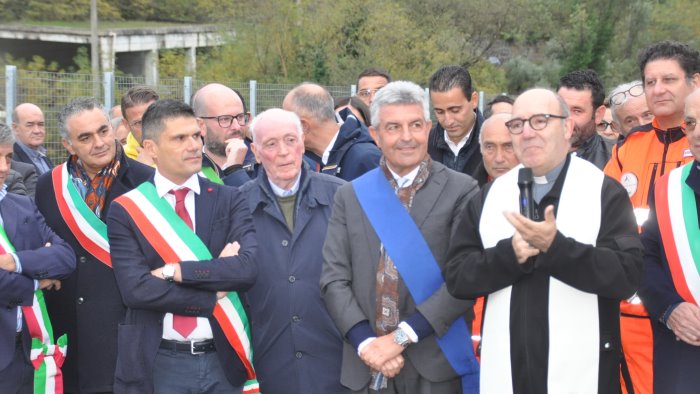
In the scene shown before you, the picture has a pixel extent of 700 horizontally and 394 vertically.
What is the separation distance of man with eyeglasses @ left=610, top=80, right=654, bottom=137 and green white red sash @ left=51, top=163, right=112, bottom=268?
3.48 meters

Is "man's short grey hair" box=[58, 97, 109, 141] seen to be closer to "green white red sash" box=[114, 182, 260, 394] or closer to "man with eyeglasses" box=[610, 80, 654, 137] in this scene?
"green white red sash" box=[114, 182, 260, 394]

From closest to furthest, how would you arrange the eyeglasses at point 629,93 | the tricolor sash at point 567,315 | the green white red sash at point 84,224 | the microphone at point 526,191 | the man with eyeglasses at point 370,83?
the microphone at point 526,191, the tricolor sash at point 567,315, the green white red sash at point 84,224, the eyeglasses at point 629,93, the man with eyeglasses at point 370,83

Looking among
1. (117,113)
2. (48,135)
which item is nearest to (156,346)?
(117,113)

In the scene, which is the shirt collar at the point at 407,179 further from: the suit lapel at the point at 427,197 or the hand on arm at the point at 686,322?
the hand on arm at the point at 686,322

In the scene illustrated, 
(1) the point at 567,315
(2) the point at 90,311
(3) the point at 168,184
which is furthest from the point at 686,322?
(2) the point at 90,311

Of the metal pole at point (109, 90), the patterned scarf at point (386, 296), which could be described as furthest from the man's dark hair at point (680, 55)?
the metal pole at point (109, 90)

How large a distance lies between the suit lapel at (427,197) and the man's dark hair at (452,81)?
206 cm

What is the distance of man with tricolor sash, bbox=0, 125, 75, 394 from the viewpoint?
4.57m

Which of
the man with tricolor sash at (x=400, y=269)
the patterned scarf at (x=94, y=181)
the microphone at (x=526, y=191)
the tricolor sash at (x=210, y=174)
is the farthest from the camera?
the tricolor sash at (x=210, y=174)

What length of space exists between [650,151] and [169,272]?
2587 millimetres

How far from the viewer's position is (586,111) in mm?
Result: 5844

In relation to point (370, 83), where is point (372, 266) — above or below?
below

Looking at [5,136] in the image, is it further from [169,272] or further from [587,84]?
[587,84]

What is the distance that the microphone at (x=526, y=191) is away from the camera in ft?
11.4
